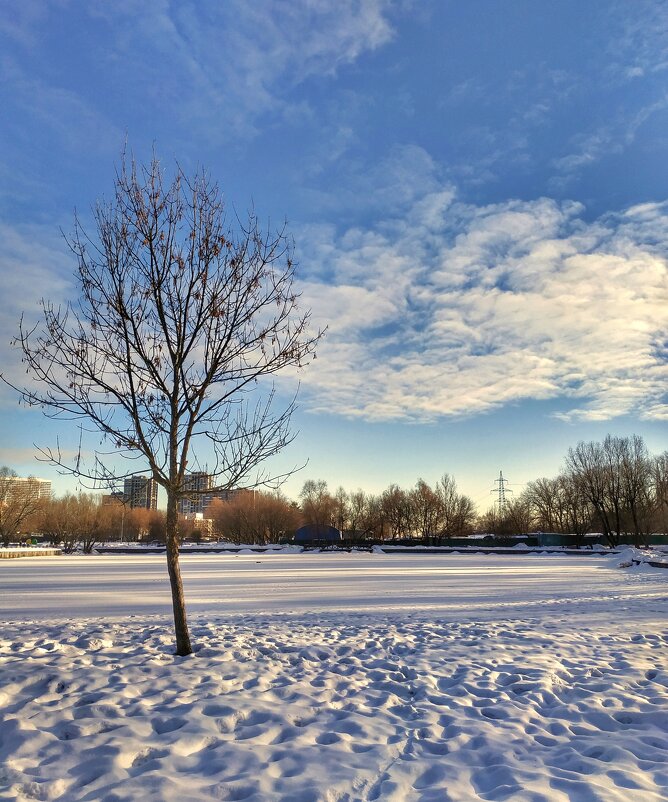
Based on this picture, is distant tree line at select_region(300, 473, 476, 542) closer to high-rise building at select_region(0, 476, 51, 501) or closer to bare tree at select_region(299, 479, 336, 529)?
bare tree at select_region(299, 479, 336, 529)

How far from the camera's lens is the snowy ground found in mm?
3830

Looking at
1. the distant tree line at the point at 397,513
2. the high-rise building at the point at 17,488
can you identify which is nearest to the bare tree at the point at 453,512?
the distant tree line at the point at 397,513

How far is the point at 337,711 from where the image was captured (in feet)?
17.2

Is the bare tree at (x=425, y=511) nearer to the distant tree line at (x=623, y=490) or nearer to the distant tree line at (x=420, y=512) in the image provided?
the distant tree line at (x=420, y=512)

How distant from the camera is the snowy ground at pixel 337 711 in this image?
3830 mm

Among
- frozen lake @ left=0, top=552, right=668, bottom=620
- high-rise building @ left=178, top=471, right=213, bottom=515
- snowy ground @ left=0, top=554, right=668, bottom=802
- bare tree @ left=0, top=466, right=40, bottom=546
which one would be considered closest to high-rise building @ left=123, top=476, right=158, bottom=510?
high-rise building @ left=178, top=471, right=213, bottom=515

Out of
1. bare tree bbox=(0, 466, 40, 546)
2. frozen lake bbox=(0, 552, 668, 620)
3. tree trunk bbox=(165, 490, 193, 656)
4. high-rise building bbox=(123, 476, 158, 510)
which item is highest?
bare tree bbox=(0, 466, 40, 546)

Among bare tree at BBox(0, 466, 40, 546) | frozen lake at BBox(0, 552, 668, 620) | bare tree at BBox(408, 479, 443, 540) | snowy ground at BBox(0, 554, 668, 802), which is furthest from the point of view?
bare tree at BBox(408, 479, 443, 540)

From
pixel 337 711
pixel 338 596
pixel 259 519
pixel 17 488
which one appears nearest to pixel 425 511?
pixel 259 519

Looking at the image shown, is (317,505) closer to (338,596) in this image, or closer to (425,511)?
(425,511)

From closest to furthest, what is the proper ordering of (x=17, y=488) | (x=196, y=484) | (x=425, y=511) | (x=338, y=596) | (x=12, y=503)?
(x=196, y=484)
(x=338, y=596)
(x=12, y=503)
(x=17, y=488)
(x=425, y=511)

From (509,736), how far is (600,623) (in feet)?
23.0

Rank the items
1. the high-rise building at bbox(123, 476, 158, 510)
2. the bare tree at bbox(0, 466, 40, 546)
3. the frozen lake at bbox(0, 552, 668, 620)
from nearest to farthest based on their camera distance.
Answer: the high-rise building at bbox(123, 476, 158, 510)
the frozen lake at bbox(0, 552, 668, 620)
the bare tree at bbox(0, 466, 40, 546)

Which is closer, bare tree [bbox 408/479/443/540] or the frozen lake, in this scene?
the frozen lake
